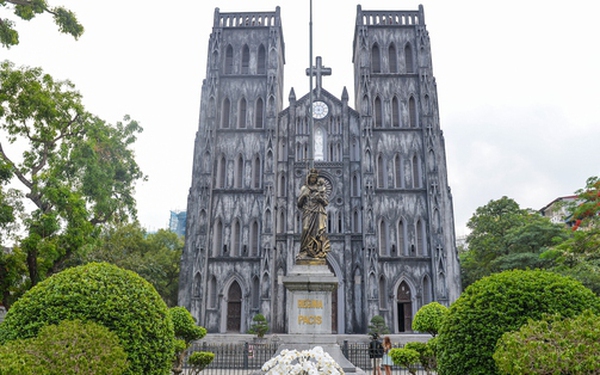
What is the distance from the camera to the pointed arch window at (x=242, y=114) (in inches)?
1201

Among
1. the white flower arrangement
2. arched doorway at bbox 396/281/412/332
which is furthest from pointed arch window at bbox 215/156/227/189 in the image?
the white flower arrangement

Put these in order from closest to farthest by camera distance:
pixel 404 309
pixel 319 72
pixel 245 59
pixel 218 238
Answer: pixel 404 309, pixel 218 238, pixel 319 72, pixel 245 59

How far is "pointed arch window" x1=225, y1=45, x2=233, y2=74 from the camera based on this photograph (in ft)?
104

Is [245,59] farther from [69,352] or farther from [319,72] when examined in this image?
[69,352]

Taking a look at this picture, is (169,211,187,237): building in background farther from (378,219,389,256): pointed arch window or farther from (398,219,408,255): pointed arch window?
(398,219,408,255): pointed arch window

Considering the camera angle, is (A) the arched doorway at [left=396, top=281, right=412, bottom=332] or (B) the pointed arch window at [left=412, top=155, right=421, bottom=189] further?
(B) the pointed arch window at [left=412, top=155, right=421, bottom=189]

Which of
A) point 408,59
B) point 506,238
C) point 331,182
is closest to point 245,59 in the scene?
point 331,182

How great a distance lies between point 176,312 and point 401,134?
2148cm

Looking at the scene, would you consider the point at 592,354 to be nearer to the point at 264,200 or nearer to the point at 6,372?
the point at 6,372

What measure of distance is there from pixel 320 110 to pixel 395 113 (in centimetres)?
500

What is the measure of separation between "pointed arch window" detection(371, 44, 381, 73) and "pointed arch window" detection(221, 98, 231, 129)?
10.1m

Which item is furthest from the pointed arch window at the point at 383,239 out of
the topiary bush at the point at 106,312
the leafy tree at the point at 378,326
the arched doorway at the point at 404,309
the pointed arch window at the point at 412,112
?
the topiary bush at the point at 106,312

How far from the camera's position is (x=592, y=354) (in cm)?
459

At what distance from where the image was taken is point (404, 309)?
2705 cm
